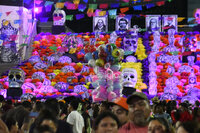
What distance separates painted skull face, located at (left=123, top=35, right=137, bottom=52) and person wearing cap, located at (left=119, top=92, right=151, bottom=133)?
2221cm

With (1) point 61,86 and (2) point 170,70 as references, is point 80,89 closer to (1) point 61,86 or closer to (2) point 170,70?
(1) point 61,86

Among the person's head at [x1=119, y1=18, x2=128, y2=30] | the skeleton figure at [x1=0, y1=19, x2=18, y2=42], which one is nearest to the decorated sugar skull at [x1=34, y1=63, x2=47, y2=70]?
the skeleton figure at [x1=0, y1=19, x2=18, y2=42]

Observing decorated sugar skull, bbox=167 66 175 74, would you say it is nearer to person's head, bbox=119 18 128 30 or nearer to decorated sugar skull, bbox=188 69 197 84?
decorated sugar skull, bbox=188 69 197 84

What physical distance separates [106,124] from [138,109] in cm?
80

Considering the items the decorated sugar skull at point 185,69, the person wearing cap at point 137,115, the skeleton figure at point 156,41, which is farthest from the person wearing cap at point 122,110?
the skeleton figure at point 156,41

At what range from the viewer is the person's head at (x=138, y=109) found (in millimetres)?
6410

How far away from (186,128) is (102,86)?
24.9 feet

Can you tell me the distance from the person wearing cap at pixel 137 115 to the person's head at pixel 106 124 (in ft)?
1.78

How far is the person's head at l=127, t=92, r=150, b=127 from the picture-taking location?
641 centimetres

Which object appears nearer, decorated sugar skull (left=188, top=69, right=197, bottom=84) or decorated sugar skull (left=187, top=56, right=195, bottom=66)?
decorated sugar skull (left=188, top=69, right=197, bottom=84)

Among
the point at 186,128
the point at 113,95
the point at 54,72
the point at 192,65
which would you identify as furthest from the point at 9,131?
the point at 192,65

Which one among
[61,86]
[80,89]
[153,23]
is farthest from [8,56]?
[153,23]

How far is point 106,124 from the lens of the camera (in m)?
5.83

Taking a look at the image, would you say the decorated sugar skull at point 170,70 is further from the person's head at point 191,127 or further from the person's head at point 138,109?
the person's head at point 191,127
